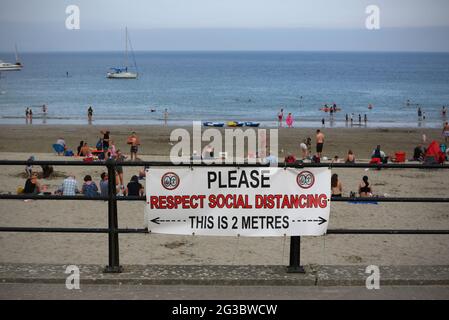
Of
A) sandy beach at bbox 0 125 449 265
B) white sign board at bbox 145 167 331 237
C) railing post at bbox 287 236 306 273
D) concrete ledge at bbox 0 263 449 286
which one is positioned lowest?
sandy beach at bbox 0 125 449 265

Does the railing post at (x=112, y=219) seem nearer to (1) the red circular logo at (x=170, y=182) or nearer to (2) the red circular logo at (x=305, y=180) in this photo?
(1) the red circular logo at (x=170, y=182)

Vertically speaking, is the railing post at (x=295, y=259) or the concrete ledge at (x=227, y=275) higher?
the railing post at (x=295, y=259)

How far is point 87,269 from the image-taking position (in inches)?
204

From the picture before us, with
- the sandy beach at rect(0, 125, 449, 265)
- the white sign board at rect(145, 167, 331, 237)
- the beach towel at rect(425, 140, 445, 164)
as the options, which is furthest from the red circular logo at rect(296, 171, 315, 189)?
the beach towel at rect(425, 140, 445, 164)

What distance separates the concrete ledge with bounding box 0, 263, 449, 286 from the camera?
4883 mm

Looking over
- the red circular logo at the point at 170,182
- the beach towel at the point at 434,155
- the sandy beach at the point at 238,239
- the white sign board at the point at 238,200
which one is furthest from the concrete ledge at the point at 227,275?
the beach towel at the point at 434,155

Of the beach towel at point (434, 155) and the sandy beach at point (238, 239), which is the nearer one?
the sandy beach at point (238, 239)

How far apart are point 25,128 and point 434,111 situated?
150 feet

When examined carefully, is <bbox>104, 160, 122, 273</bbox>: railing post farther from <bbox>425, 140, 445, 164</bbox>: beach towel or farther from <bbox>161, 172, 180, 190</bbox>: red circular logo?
<bbox>425, 140, 445, 164</bbox>: beach towel

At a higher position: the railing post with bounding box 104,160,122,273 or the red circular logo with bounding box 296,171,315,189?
the red circular logo with bounding box 296,171,315,189

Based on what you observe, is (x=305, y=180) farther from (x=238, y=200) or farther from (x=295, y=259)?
(x=295, y=259)

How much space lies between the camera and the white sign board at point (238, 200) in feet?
16.4

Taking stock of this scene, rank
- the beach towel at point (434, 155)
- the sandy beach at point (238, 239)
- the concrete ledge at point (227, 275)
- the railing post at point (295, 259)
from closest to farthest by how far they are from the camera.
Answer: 1. the concrete ledge at point (227, 275)
2. the railing post at point (295, 259)
3. the sandy beach at point (238, 239)
4. the beach towel at point (434, 155)
